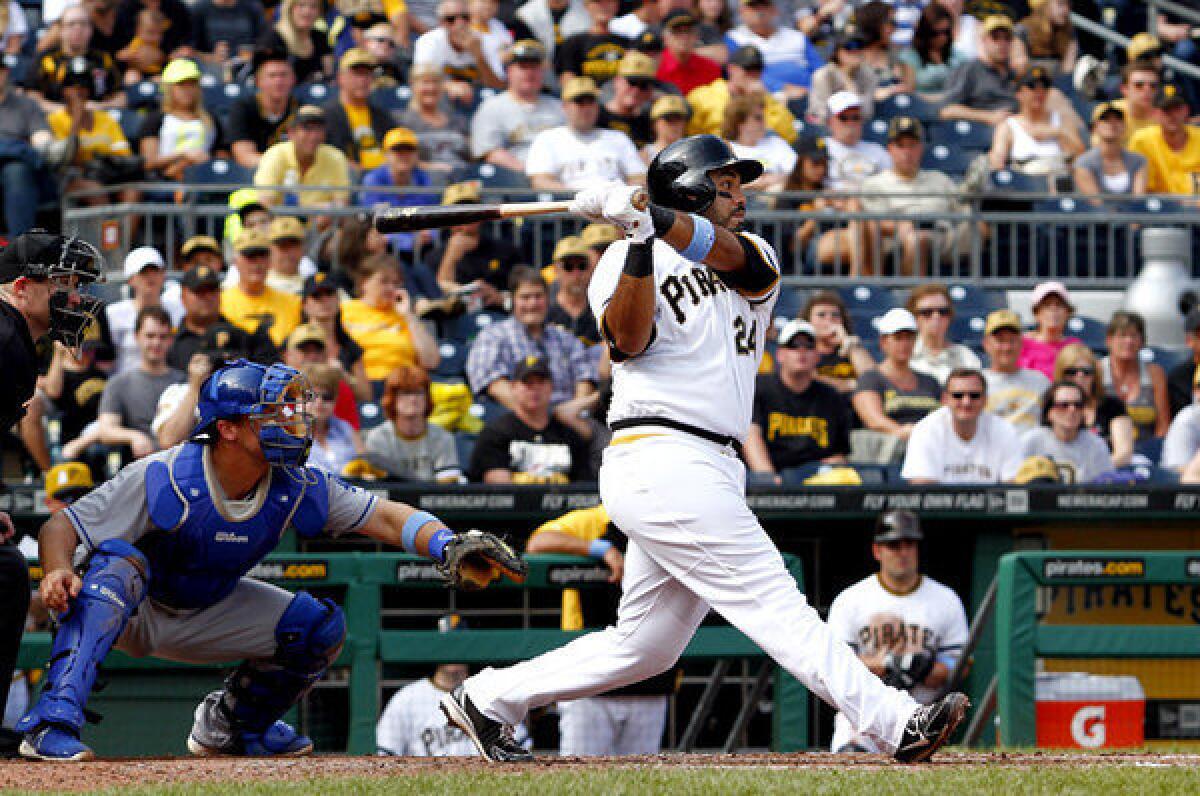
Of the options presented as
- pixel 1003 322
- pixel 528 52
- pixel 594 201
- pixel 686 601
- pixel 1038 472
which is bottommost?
pixel 1038 472

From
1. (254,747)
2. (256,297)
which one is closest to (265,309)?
(256,297)

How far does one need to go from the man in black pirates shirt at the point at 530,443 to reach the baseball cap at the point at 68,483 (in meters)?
1.82

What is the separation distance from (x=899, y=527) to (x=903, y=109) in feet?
20.3

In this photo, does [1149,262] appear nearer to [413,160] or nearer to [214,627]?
[413,160]

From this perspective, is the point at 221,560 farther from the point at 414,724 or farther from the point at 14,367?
the point at 414,724

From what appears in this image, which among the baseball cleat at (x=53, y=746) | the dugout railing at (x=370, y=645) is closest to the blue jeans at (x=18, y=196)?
the dugout railing at (x=370, y=645)

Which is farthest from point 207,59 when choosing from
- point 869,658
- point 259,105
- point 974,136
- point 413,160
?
point 869,658

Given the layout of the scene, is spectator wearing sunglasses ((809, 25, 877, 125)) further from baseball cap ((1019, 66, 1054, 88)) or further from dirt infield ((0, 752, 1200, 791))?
dirt infield ((0, 752, 1200, 791))

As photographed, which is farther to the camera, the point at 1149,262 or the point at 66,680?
the point at 1149,262

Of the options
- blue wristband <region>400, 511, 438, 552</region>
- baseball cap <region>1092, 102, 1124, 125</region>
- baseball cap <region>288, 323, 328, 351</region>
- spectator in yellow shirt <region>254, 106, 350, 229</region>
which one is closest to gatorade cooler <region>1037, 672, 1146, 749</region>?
blue wristband <region>400, 511, 438, 552</region>

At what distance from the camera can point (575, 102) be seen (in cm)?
1292

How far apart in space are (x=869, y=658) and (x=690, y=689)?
76cm

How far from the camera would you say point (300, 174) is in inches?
496

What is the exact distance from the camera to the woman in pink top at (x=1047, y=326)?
39.4 ft
